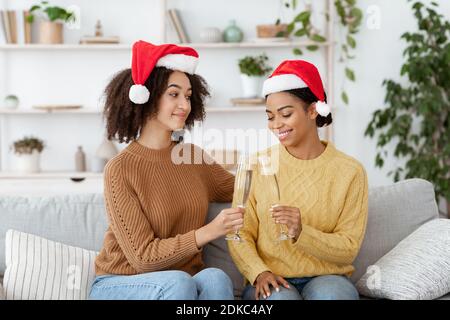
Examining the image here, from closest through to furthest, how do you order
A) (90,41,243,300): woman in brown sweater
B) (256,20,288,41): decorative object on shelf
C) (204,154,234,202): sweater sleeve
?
1. (90,41,243,300): woman in brown sweater
2. (204,154,234,202): sweater sleeve
3. (256,20,288,41): decorative object on shelf

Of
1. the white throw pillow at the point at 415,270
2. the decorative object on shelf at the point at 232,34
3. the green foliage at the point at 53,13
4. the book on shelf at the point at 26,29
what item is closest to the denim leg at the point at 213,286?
the white throw pillow at the point at 415,270

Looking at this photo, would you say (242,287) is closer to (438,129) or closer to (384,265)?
(384,265)

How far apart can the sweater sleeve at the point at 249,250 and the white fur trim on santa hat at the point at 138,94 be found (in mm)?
438

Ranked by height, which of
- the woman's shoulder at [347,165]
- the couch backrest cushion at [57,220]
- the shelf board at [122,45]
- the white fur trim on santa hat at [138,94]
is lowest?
the couch backrest cushion at [57,220]

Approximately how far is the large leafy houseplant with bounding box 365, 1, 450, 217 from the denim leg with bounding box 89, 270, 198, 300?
9.48 ft

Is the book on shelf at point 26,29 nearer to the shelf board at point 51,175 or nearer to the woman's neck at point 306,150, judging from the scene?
the shelf board at point 51,175

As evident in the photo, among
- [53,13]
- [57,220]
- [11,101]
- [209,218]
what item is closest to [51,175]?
[11,101]

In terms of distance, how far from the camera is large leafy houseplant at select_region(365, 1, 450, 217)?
445 centimetres

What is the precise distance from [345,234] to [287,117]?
0.38 meters

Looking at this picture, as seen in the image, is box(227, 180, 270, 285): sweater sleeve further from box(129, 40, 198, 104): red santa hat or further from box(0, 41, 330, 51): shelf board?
box(0, 41, 330, 51): shelf board

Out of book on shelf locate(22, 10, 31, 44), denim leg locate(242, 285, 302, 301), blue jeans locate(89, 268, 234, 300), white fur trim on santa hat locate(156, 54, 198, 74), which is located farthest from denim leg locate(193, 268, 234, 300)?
book on shelf locate(22, 10, 31, 44)

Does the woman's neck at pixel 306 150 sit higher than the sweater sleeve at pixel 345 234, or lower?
higher

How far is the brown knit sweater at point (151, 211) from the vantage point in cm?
198
